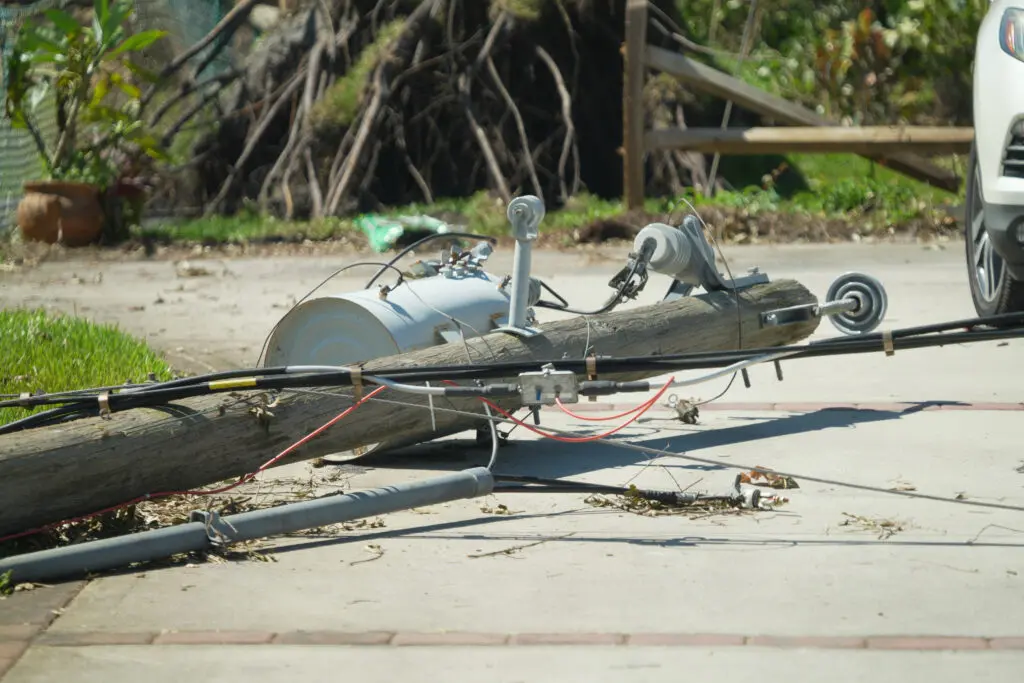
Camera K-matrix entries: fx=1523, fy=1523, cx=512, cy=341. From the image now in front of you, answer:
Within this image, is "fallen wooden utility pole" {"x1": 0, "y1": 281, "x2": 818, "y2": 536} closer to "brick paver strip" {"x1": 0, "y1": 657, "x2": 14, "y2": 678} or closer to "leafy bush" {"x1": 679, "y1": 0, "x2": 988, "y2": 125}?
"brick paver strip" {"x1": 0, "y1": 657, "x2": 14, "y2": 678}

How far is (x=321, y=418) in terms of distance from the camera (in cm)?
559

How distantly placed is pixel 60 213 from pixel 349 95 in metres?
4.00

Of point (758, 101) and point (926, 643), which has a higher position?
point (758, 101)

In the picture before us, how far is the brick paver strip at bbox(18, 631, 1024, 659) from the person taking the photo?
389 cm

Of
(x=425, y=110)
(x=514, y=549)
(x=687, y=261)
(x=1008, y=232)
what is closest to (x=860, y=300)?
(x=687, y=261)

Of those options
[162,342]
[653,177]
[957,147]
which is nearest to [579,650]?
[162,342]

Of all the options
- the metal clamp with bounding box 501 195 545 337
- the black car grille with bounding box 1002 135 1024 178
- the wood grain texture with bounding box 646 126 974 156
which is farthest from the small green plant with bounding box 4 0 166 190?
the black car grille with bounding box 1002 135 1024 178

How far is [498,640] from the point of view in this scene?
4020mm

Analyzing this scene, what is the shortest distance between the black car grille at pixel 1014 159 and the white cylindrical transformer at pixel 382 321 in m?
2.20

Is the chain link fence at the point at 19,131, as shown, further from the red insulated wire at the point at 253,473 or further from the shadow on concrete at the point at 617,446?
the red insulated wire at the point at 253,473

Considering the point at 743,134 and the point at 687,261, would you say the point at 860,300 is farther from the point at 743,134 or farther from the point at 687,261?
the point at 743,134

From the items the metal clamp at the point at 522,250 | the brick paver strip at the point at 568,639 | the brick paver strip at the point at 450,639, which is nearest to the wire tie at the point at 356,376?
the metal clamp at the point at 522,250

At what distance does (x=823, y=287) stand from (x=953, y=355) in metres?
2.36

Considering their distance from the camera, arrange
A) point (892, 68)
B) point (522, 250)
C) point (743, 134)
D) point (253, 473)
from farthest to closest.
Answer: point (892, 68) < point (743, 134) < point (522, 250) < point (253, 473)
